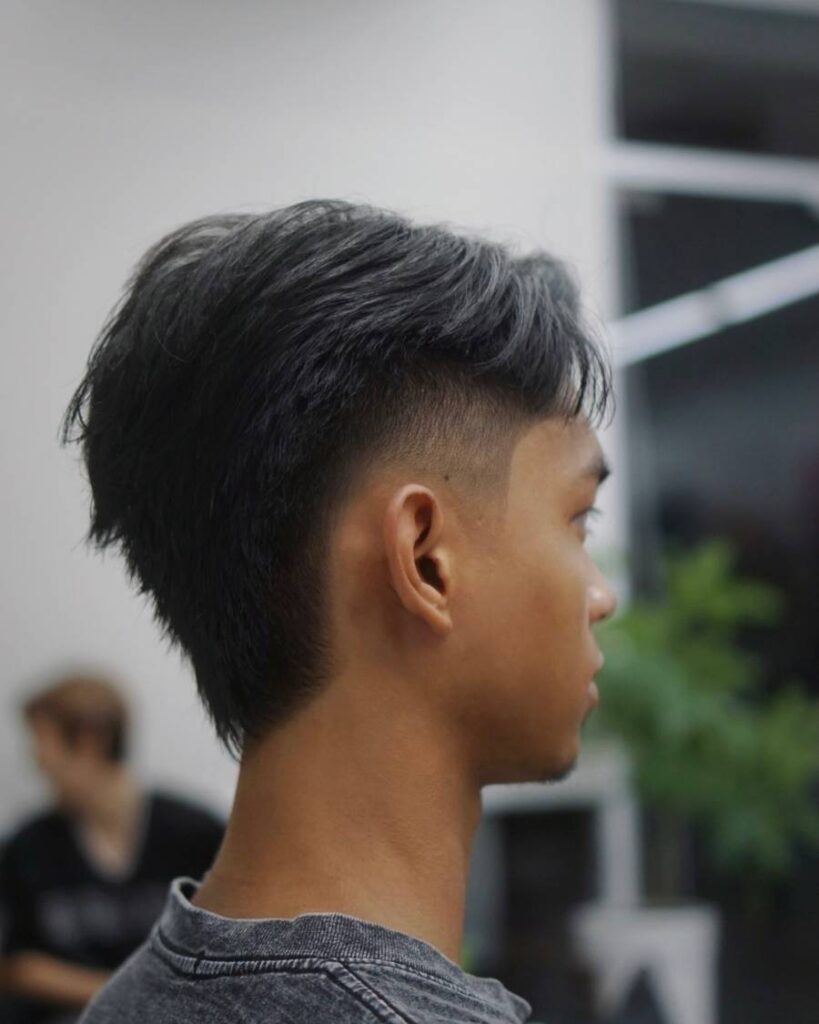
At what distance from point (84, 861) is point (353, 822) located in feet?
9.10

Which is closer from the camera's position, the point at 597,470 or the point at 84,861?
the point at 597,470

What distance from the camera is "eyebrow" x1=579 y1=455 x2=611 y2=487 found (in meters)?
0.85

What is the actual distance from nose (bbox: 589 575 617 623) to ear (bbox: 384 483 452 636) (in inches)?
4.4

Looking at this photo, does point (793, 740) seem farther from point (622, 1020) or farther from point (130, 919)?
point (130, 919)

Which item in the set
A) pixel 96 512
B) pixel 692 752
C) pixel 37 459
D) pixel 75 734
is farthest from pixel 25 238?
pixel 96 512

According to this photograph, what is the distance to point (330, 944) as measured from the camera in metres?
0.70

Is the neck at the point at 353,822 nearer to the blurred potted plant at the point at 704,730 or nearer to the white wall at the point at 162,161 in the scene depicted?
the white wall at the point at 162,161

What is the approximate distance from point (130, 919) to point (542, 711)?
2680 mm

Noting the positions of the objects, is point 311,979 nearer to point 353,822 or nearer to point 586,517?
point 353,822

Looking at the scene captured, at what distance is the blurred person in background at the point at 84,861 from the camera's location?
10.7 feet

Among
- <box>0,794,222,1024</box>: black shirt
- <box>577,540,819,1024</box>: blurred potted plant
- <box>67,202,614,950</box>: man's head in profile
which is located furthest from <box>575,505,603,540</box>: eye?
<box>577,540,819,1024</box>: blurred potted plant

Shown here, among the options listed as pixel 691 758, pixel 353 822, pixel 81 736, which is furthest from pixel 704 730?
pixel 353 822

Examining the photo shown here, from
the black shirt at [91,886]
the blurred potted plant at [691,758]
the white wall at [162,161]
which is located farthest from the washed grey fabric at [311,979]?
the blurred potted plant at [691,758]

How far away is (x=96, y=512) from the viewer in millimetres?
897
